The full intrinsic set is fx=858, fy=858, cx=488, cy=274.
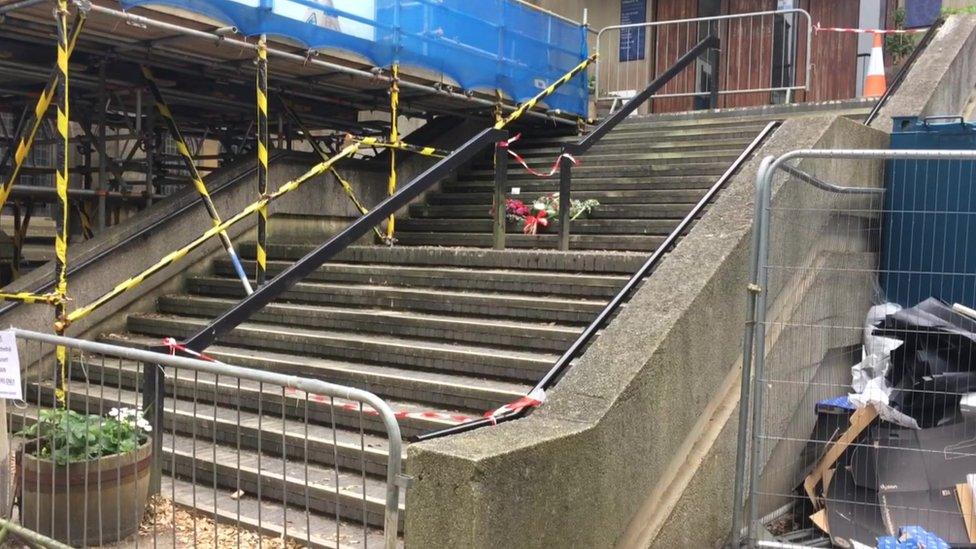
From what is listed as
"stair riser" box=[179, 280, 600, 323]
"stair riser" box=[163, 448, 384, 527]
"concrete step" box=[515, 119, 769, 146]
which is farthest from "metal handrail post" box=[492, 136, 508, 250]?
"concrete step" box=[515, 119, 769, 146]

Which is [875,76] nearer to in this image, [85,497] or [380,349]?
[380,349]

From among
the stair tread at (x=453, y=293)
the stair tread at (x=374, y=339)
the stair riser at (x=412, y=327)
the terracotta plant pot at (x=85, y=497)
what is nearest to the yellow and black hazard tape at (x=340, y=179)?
the stair tread at (x=453, y=293)

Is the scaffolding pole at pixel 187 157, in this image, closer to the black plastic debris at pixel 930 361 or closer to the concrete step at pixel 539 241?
the concrete step at pixel 539 241

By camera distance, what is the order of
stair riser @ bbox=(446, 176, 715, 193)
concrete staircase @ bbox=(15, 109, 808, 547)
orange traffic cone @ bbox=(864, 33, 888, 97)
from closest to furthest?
1. concrete staircase @ bbox=(15, 109, 808, 547)
2. stair riser @ bbox=(446, 176, 715, 193)
3. orange traffic cone @ bbox=(864, 33, 888, 97)

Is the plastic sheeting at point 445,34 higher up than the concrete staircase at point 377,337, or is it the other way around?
the plastic sheeting at point 445,34

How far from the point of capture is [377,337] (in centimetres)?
632

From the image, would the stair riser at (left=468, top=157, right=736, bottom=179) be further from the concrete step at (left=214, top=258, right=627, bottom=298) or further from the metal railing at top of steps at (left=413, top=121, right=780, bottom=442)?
the concrete step at (left=214, top=258, right=627, bottom=298)

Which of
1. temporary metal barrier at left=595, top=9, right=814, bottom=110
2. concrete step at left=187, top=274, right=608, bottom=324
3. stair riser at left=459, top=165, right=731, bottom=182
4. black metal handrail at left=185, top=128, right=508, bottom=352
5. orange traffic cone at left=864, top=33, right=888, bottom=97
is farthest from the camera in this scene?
temporary metal barrier at left=595, top=9, right=814, bottom=110

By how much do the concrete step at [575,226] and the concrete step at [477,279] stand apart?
4.46ft

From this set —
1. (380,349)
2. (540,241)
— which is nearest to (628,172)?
(540,241)

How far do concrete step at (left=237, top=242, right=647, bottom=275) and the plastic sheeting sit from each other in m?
2.02

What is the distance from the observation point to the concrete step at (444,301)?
5.94 metres

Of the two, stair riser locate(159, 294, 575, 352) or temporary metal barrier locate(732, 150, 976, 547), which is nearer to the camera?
temporary metal barrier locate(732, 150, 976, 547)

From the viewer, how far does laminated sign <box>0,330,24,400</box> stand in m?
4.05
